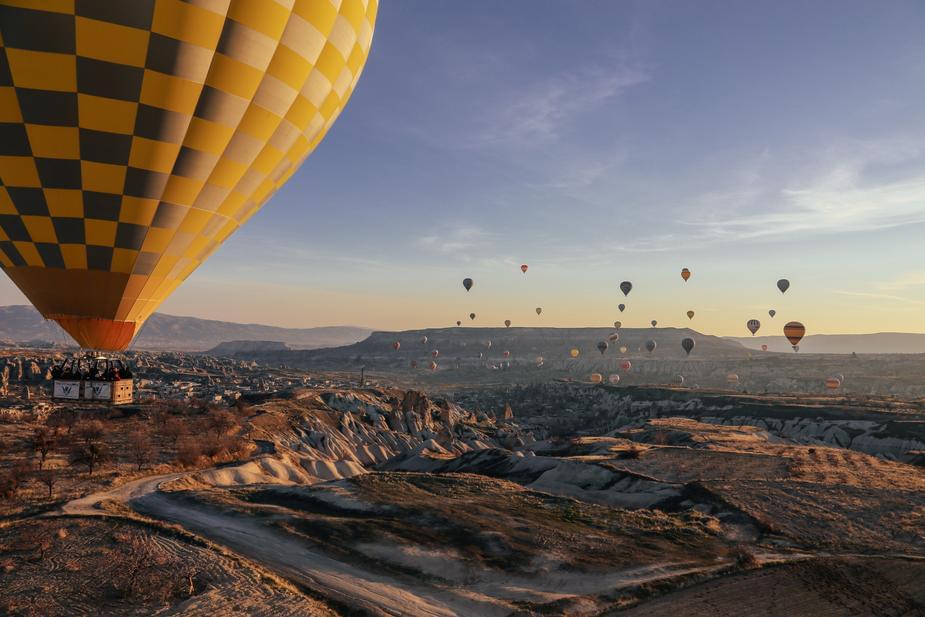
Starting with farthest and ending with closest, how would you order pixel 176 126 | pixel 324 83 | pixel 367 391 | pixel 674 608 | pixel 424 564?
pixel 367 391 < pixel 324 83 < pixel 424 564 < pixel 176 126 < pixel 674 608

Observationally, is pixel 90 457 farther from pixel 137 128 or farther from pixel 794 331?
pixel 794 331

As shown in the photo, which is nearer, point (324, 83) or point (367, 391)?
point (324, 83)

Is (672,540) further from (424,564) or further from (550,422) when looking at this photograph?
(550,422)

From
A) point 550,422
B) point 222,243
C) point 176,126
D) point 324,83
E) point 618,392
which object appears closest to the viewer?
point 176,126

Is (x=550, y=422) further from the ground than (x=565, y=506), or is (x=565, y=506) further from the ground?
(x=565, y=506)

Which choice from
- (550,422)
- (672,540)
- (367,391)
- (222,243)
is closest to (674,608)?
(672,540)

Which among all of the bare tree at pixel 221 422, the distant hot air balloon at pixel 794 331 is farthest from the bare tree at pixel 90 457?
the distant hot air balloon at pixel 794 331

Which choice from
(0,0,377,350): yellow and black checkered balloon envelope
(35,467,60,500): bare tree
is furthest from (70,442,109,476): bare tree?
(0,0,377,350): yellow and black checkered balloon envelope
